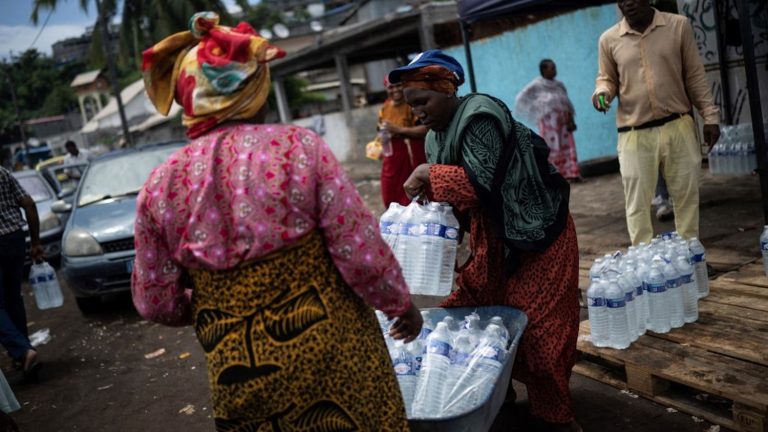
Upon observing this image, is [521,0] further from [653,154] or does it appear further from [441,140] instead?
[441,140]

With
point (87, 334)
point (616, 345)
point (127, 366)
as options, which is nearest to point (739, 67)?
point (616, 345)

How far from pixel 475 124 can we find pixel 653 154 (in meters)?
2.04

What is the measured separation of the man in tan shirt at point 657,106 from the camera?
408 cm

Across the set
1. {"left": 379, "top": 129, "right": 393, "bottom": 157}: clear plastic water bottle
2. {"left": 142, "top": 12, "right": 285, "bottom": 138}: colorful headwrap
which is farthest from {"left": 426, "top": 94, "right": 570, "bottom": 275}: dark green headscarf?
{"left": 379, "top": 129, "right": 393, "bottom": 157}: clear plastic water bottle

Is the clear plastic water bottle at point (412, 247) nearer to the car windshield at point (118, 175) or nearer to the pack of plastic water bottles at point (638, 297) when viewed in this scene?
the pack of plastic water bottles at point (638, 297)

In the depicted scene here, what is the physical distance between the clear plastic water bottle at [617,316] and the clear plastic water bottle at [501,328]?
0.79 metres

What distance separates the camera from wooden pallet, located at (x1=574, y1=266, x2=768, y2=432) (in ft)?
9.00

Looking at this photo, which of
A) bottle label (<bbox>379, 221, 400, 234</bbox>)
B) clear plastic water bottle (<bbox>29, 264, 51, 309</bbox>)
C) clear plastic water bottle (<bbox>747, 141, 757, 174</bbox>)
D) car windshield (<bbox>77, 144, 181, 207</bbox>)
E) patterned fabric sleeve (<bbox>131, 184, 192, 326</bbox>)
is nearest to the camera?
patterned fabric sleeve (<bbox>131, 184, 192, 326</bbox>)

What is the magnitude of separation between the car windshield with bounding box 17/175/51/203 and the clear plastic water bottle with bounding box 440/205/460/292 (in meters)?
10.2

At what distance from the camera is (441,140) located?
2.93 metres

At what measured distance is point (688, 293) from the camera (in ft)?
11.5

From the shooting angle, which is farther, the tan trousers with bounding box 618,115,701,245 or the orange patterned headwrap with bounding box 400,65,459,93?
the tan trousers with bounding box 618,115,701,245

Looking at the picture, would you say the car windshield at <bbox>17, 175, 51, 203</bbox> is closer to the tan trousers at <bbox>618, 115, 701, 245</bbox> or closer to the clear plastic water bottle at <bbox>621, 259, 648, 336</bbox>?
the tan trousers at <bbox>618, 115, 701, 245</bbox>

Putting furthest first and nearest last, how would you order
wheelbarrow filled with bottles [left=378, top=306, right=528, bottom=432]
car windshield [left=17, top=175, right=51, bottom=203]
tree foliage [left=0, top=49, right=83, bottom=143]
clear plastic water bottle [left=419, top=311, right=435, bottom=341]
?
1. tree foliage [left=0, top=49, right=83, bottom=143]
2. car windshield [left=17, top=175, right=51, bottom=203]
3. clear plastic water bottle [left=419, top=311, right=435, bottom=341]
4. wheelbarrow filled with bottles [left=378, top=306, right=528, bottom=432]
